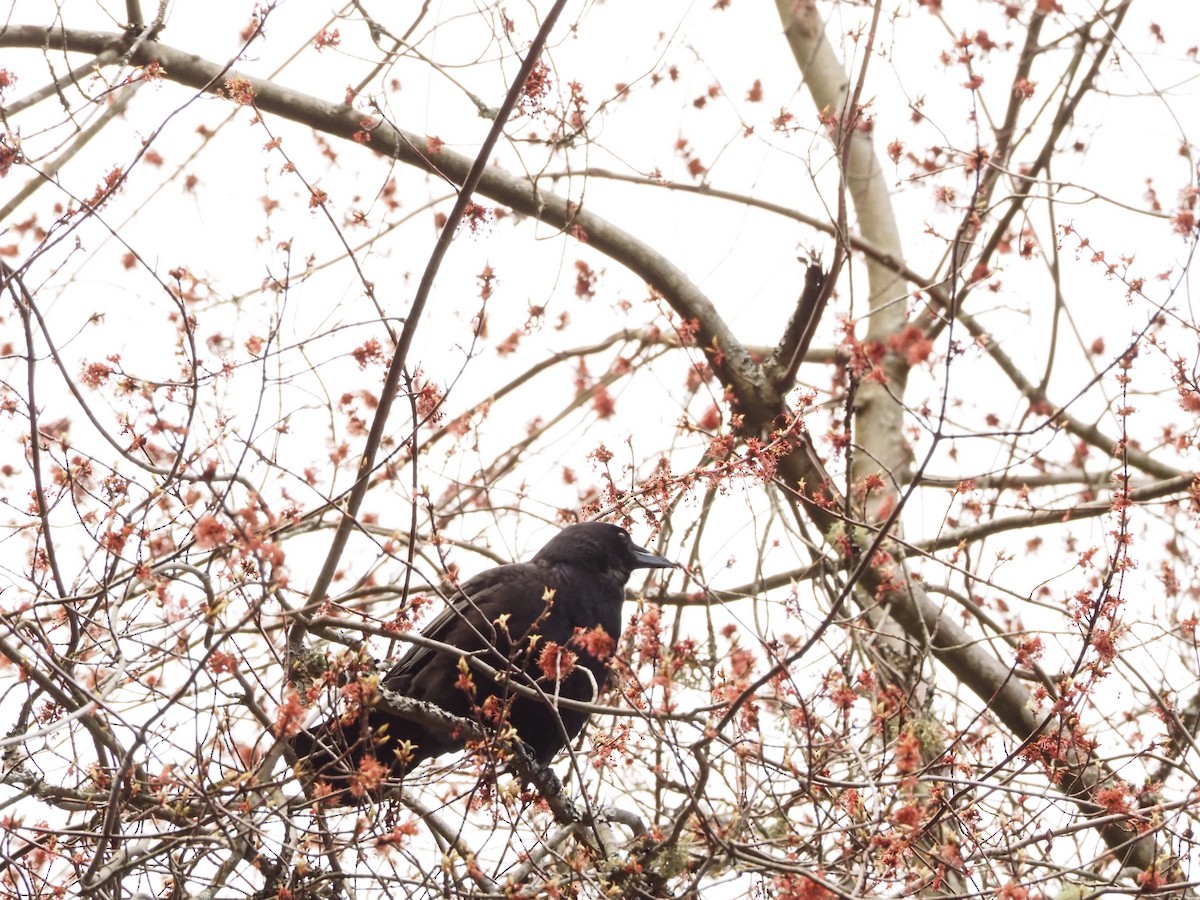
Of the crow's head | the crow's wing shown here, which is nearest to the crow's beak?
the crow's head

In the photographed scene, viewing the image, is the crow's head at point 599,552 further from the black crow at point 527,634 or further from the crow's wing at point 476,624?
the crow's wing at point 476,624

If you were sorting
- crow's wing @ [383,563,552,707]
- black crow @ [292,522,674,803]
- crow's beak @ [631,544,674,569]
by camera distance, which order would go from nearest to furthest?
black crow @ [292,522,674,803], crow's wing @ [383,563,552,707], crow's beak @ [631,544,674,569]

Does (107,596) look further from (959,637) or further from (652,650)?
(959,637)

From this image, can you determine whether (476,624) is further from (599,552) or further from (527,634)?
(599,552)

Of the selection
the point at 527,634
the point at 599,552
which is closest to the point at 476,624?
the point at 527,634

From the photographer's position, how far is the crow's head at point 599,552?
215 inches

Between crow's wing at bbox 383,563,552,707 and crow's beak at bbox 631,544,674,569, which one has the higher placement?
crow's beak at bbox 631,544,674,569

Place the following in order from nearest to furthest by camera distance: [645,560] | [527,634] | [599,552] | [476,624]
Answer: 1. [527,634]
2. [476,624]
3. [599,552]
4. [645,560]

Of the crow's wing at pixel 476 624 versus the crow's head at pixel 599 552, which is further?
the crow's head at pixel 599 552

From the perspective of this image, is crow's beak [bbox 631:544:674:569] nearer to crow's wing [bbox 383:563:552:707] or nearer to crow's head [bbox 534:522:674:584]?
crow's head [bbox 534:522:674:584]

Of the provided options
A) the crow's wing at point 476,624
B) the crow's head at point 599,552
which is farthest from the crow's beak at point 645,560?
the crow's wing at point 476,624

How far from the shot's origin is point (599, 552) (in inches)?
217

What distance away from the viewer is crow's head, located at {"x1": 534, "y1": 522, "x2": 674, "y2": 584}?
17.9 feet

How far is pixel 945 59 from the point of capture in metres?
5.47
